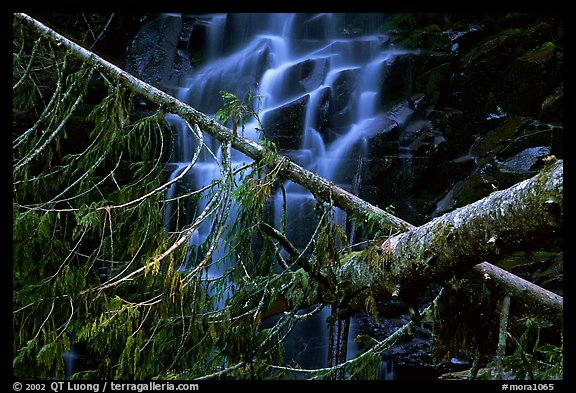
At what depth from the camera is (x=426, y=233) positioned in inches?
127

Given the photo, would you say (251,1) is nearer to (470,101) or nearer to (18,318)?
(18,318)

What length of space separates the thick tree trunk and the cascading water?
15.3ft

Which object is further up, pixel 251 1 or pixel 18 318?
pixel 251 1

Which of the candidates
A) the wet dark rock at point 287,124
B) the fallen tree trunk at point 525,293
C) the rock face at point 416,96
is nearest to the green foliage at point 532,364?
the fallen tree trunk at point 525,293

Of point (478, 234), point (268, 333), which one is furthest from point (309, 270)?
point (478, 234)

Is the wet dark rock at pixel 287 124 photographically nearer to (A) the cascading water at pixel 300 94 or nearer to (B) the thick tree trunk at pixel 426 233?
(A) the cascading water at pixel 300 94

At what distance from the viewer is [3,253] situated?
308 cm

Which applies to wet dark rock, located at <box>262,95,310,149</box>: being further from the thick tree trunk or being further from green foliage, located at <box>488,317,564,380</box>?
green foliage, located at <box>488,317,564,380</box>

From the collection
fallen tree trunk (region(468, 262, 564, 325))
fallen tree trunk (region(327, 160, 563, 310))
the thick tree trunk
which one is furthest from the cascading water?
fallen tree trunk (region(468, 262, 564, 325))

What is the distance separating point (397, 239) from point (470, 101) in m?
7.57

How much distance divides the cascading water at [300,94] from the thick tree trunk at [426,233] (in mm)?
4668

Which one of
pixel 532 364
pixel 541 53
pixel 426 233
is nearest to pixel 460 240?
pixel 426 233

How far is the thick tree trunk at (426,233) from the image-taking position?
2570 millimetres

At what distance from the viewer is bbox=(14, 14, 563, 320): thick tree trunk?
8.43ft
